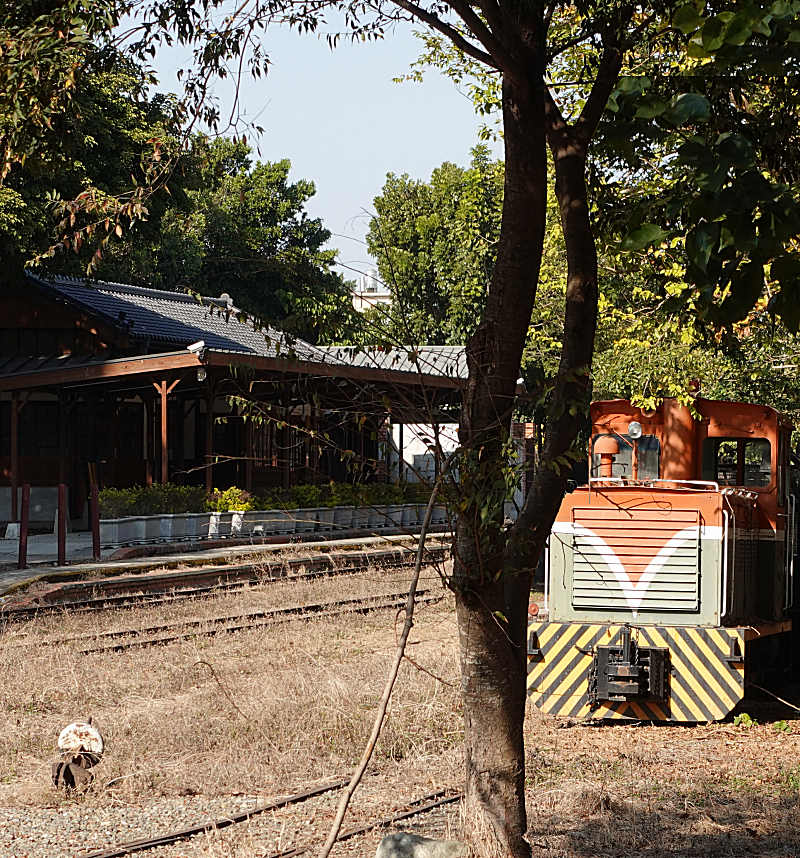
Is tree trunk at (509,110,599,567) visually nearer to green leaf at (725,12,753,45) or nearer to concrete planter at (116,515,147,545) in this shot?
green leaf at (725,12,753,45)

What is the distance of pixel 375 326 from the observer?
488 centimetres

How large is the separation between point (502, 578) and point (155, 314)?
27.6 meters

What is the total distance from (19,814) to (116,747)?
1.35 meters

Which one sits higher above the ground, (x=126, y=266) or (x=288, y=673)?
(x=126, y=266)

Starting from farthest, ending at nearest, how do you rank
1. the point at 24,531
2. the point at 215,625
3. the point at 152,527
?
the point at 152,527
the point at 24,531
the point at 215,625

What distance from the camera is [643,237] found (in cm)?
421

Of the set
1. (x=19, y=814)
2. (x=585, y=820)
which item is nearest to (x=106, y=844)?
(x=19, y=814)

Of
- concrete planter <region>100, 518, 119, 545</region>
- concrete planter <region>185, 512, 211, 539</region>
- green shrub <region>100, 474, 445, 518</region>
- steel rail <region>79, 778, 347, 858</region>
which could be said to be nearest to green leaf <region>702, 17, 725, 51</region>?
steel rail <region>79, 778, 347, 858</region>

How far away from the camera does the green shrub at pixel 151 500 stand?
2402 centimetres

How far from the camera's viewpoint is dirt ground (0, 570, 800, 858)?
280 inches

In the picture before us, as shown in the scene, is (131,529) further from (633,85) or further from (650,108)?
(650,108)

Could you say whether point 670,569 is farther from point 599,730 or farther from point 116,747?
point 116,747

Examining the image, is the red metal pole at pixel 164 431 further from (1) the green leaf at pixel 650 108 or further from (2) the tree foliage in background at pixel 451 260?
(1) the green leaf at pixel 650 108

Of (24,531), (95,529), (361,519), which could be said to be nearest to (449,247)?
(361,519)
